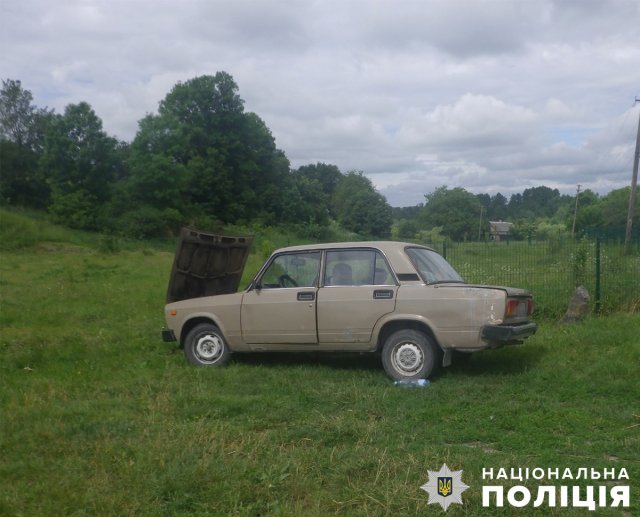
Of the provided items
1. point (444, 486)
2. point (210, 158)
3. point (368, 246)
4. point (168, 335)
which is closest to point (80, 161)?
point (210, 158)

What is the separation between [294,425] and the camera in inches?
247

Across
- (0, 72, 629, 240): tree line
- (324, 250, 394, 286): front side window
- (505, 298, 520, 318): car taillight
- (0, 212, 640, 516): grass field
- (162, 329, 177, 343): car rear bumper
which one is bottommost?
(0, 212, 640, 516): grass field

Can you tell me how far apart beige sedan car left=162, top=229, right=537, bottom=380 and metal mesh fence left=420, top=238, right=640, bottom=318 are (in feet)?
12.0

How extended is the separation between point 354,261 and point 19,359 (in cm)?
467

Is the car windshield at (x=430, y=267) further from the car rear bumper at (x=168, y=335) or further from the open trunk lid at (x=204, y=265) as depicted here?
the car rear bumper at (x=168, y=335)

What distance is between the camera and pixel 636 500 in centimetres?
449

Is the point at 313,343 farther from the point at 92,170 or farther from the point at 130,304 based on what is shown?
the point at 92,170

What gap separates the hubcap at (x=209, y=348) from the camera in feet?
30.2

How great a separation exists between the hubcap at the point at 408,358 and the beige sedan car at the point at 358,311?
11mm

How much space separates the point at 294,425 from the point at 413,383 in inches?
75.3

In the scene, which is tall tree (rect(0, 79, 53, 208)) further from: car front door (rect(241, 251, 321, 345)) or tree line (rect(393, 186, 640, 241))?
car front door (rect(241, 251, 321, 345))

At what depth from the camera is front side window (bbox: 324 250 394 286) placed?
830 cm

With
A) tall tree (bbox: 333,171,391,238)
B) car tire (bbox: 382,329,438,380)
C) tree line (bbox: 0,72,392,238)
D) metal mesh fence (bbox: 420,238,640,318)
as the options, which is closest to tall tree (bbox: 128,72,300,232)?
tree line (bbox: 0,72,392,238)

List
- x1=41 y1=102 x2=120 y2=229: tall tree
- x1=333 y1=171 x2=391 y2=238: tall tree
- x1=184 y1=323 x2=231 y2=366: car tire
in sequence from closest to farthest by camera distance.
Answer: x1=184 y1=323 x2=231 y2=366: car tire
x1=41 y1=102 x2=120 y2=229: tall tree
x1=333 y1=171 x2=391 y2=238: tall tree
